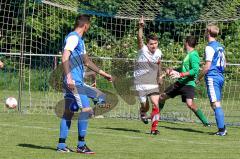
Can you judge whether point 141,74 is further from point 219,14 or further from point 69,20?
point 69,20

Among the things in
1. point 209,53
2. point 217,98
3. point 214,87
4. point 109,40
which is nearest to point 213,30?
point 209,53

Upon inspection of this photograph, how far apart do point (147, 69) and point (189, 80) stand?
4.12 feet

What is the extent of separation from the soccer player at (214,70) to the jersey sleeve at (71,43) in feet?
13.3

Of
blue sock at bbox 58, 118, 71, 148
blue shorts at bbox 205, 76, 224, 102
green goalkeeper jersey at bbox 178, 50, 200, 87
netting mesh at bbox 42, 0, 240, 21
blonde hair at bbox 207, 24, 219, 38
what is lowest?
→ blue sock at bbox 58, 118, 71, 148

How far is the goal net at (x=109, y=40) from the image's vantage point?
18484 mm

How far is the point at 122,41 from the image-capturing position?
72.7 ft

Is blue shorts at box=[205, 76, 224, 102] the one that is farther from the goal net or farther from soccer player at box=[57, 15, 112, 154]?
soccer player at box=[57, 15, 112, 154]

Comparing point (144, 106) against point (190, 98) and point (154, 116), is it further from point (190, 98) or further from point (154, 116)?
point (190, 98)

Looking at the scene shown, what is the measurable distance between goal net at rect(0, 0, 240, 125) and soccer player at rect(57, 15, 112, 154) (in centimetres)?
574

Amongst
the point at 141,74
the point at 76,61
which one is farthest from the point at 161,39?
the point at 76,61

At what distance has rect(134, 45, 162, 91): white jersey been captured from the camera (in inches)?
588

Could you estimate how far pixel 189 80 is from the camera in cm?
1614

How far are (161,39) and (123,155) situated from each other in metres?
12.3

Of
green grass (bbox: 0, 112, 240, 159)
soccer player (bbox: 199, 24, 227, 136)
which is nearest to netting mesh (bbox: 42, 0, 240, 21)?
green grass (bbox: 0, 112, 240, 159)
